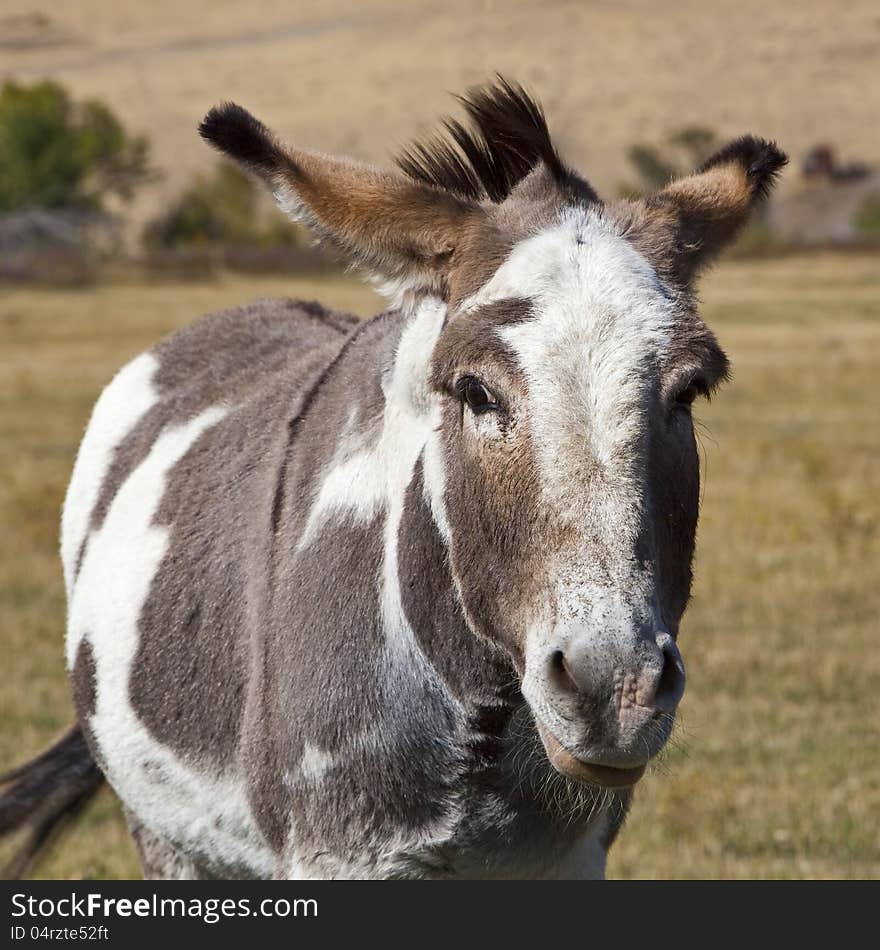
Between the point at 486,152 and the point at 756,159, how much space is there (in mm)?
669

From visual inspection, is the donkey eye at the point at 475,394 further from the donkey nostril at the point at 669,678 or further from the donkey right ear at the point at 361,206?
the donkey nostril at the point at 669,678

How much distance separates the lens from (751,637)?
880 cm

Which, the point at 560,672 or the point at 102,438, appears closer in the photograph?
the point at 560,672

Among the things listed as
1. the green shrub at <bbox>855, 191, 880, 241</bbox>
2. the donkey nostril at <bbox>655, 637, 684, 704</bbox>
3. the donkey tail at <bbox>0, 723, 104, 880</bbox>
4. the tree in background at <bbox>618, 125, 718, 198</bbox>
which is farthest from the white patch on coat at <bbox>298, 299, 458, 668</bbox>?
the green shrub at <bbox>855, 191, 880, 241</bbox>

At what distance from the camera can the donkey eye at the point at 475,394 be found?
9.80 ft

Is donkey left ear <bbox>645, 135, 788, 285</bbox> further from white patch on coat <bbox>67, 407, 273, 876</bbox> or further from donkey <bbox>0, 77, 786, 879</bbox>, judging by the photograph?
white patch on coat <bbox>67, 407, 273, 876</bbox>

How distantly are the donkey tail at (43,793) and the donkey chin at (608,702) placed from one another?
279cm

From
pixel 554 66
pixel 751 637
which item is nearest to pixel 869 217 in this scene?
pixel 554 66

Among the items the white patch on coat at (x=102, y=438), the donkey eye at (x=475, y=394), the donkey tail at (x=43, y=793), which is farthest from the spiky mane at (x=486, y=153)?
the donkey tail at (x=43, y=793)

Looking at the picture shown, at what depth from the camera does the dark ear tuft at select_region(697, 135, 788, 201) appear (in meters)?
3.56

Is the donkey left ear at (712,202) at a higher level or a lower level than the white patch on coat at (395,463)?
higher

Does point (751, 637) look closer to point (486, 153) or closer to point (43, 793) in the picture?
point (43, 793)

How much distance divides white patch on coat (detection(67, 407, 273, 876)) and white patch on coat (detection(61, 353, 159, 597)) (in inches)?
11.5
